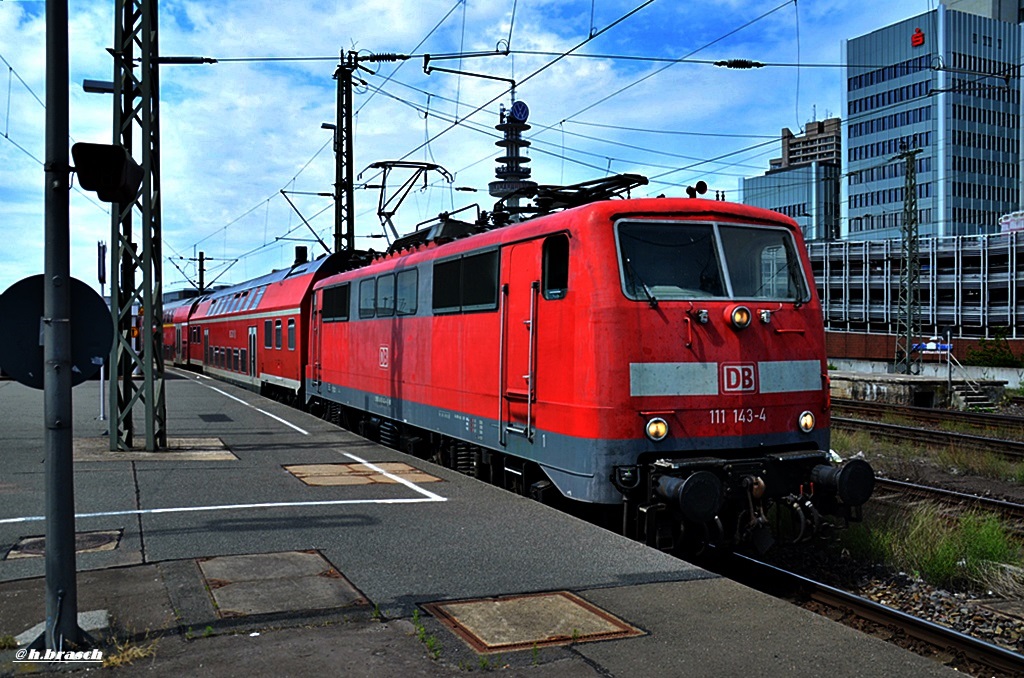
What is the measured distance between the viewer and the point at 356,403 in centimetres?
1617

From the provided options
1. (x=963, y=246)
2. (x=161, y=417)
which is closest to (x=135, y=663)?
(x=161, y=417)

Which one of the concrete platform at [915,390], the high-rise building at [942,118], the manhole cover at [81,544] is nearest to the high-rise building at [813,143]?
the high-rise building at [942,118]

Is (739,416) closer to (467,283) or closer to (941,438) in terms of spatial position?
(467,283)

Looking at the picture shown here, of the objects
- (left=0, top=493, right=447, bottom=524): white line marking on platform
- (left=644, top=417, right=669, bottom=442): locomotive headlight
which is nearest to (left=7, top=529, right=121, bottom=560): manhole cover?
(left=0, top=493, right=447, bottom=524): white line marking on platform

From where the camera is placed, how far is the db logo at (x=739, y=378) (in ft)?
26.5

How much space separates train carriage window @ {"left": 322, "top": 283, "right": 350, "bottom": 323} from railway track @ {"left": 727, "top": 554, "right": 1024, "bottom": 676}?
10.0m

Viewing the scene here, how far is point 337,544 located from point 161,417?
7.26m

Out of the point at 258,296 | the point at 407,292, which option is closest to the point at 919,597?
the point at 407,292

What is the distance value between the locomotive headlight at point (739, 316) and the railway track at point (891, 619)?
2.08 meters

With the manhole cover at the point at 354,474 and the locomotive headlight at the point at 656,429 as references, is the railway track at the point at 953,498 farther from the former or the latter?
the manhole cover at the point at 354,474

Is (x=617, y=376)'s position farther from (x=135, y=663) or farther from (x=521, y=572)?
(x=135, y=663)

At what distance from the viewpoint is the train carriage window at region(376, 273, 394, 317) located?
1366 centimetres

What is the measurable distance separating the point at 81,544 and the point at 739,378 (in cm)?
571

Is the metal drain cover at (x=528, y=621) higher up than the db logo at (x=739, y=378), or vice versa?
the db logo at (x=739, y=378)
